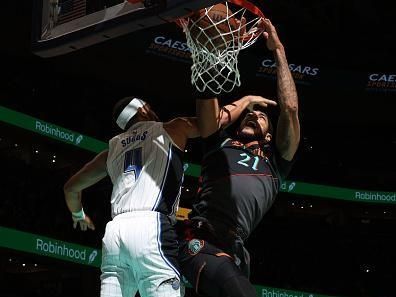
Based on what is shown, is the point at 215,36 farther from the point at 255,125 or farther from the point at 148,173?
the point at 148,173

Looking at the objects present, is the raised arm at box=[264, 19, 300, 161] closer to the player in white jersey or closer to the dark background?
the player in white jersey

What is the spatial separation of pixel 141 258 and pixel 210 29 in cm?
146

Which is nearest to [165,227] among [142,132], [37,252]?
[142,132]

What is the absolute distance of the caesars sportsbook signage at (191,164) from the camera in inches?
523

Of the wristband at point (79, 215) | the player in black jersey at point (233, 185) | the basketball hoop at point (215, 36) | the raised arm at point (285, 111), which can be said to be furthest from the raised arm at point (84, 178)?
the raised arm at point (285, 111)

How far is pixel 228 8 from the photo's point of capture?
15.1 feet

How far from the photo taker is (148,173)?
159 inches

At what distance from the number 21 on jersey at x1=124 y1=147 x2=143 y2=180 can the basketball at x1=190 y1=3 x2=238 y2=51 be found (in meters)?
0.77

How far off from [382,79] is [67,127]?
672cm

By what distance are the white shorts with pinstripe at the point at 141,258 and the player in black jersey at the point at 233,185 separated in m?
0.21

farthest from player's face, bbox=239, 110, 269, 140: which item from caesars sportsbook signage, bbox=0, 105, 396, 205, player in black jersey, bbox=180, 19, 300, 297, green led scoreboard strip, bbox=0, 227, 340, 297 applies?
caesars sportsbook signage, bbox=0, 105, 396, 205

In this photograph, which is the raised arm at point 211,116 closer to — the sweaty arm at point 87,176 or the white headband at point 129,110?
the white headband at point 129,110

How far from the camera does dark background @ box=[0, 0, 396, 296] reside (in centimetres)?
1423

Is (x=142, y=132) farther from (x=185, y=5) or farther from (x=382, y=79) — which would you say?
(x=382, y=79)
